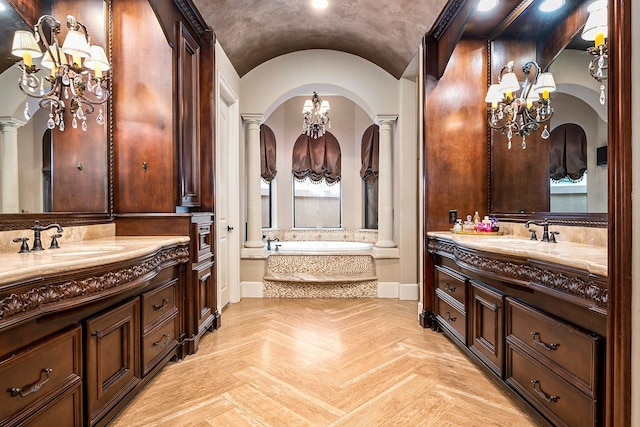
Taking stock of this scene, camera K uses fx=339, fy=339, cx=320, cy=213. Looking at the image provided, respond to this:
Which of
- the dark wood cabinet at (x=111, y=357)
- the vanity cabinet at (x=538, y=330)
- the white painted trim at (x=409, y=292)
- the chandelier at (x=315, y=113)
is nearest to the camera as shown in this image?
the vanity cabinet at (x=538, y=330)

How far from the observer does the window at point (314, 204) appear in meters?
6.89

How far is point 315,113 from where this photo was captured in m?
5.14

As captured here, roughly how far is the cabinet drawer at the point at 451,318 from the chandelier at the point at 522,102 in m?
1.38

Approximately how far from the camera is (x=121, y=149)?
2.57m

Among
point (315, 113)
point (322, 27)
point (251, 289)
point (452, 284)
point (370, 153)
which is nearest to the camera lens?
point (452, 284)

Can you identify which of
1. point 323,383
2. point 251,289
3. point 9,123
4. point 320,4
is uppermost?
point 320,4

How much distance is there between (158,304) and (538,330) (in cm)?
219

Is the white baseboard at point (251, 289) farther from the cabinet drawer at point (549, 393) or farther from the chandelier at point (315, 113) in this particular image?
the cabinet drawer at point (549, 393)

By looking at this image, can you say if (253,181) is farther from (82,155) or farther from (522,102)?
(522,102)

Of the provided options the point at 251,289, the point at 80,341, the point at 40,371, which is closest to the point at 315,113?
the point at 251,289

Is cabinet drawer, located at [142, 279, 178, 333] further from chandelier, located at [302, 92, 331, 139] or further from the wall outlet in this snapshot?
chandelier, located at [302, 92, 331, 139]

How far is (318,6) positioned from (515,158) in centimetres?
236

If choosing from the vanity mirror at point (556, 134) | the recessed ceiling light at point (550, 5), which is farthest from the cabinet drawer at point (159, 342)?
the recessed ceiling light at point (550, 5)

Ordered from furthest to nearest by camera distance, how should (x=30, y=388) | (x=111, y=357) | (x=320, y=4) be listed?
(x=320, y=4) < (x=111, y=357) < (x=30, y=388)
